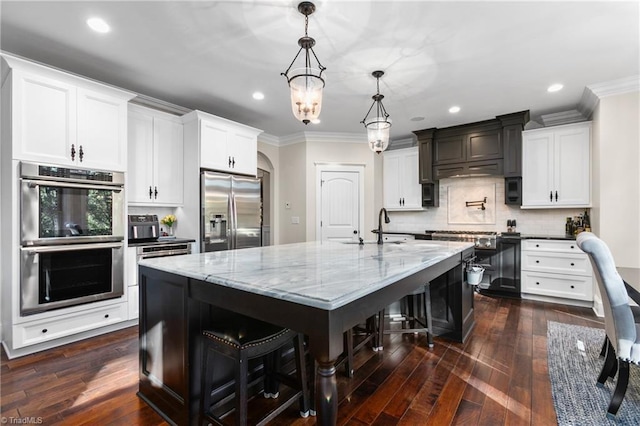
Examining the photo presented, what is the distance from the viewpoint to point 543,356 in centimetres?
261

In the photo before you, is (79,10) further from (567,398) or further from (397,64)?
(567,398)

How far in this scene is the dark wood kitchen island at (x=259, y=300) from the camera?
3.72 feet

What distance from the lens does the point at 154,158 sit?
151 inches

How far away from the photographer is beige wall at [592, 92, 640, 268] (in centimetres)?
346

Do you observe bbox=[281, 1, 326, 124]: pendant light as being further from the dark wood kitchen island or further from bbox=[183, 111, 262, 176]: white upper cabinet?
bbox=[183, 111, 262, 176]: white upper cabinet

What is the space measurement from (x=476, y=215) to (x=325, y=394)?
196 inches

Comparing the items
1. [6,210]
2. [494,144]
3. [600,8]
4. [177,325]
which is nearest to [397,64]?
[600,8]

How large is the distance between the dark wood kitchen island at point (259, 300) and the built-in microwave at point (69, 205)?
152 centimetres

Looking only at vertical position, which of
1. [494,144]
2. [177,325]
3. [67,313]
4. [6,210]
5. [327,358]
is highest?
[494,144]

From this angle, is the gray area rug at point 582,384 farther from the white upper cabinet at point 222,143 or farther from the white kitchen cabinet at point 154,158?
the white kitchen cabinet at point 154,158

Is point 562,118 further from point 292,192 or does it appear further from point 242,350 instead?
point 242,350

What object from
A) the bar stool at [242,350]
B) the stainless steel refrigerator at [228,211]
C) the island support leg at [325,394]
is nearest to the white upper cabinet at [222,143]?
the stainless steel refrigerator at [228,211]

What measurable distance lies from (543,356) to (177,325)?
114 inches

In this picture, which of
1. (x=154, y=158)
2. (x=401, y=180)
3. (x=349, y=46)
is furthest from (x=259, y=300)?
(x=401, y=180)
